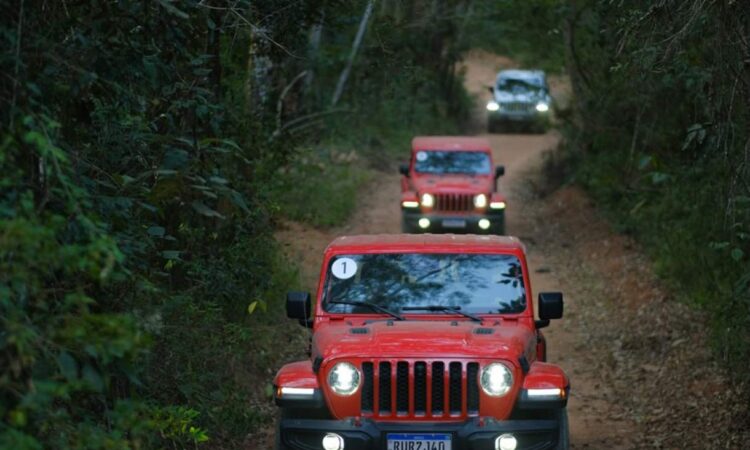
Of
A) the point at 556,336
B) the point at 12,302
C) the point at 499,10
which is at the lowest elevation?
the point at 556,336

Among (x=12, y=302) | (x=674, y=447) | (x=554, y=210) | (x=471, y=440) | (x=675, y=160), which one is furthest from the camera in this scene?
(x=554, y=210)

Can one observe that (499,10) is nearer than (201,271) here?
No

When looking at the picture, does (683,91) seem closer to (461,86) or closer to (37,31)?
(37,31)

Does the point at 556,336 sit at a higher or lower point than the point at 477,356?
lower

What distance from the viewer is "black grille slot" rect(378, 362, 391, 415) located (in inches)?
281

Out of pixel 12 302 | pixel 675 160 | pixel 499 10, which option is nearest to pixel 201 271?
pixel 12 302

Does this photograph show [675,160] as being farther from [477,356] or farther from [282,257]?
[477,356]

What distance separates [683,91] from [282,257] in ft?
19.9

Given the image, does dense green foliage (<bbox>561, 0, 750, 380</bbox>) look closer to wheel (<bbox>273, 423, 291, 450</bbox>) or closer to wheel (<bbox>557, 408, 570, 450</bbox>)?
wheel (<bbox>557, 408, 570, 450</bbox>)

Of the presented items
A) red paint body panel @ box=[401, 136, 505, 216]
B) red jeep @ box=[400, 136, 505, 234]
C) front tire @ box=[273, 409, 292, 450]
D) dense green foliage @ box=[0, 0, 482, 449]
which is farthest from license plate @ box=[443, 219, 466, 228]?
front tire @ box=[273, 409, 292, 450]

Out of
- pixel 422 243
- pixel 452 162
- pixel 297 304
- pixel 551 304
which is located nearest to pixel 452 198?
pixel 452 162

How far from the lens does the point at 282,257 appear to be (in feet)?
52.2

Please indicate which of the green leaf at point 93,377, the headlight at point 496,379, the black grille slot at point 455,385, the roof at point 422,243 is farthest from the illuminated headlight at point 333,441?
the green leaf at point 93,377

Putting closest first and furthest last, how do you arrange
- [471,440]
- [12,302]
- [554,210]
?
[12,302] → [471,440] → [554,210]
